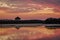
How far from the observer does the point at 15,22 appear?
9359 millimetres

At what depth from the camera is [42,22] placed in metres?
10.0

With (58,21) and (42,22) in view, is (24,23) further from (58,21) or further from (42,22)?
(58,21)

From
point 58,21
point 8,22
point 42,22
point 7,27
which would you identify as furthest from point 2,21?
point 58,21

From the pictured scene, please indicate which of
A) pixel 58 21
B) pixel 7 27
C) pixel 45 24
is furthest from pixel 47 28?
pixel 7 27

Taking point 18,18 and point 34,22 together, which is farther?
point 34,22

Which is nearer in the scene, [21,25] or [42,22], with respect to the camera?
[21,25]

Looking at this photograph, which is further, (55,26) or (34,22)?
(34,22)

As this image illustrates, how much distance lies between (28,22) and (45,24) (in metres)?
0.94

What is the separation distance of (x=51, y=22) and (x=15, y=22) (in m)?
1.58

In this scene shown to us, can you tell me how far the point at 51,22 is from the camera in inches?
390

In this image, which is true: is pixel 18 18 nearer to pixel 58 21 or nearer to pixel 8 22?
pixel 8 22

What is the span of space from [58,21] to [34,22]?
3.54 ft

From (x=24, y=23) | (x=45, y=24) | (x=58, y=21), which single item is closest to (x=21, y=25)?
(x=24, y=23)

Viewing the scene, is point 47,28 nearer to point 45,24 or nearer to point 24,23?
point 45,24
